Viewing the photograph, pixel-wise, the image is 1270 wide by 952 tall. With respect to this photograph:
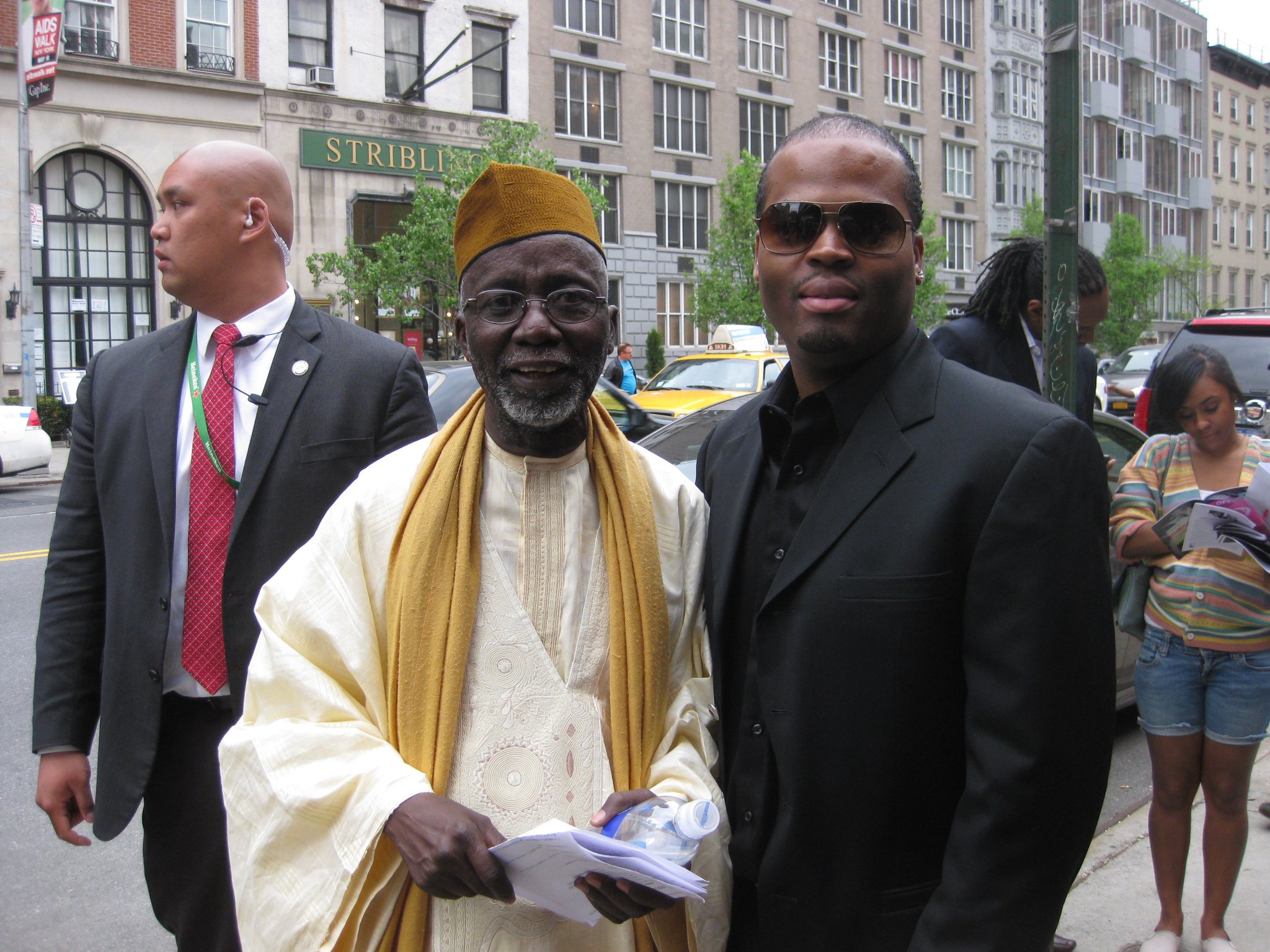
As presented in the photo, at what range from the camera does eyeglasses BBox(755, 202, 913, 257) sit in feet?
6.22

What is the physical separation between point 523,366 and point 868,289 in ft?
2.05

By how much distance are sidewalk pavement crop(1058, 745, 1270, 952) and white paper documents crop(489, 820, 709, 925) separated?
237cm

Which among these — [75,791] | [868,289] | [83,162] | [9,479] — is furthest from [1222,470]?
[83,162]

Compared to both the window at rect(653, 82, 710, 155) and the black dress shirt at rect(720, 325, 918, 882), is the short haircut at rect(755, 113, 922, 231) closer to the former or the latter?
the black dress shirt at rect(720, 325, 918, 882)

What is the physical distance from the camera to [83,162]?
24.4 meters

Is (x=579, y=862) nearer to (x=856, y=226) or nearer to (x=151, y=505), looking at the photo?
(x=856, y=226)

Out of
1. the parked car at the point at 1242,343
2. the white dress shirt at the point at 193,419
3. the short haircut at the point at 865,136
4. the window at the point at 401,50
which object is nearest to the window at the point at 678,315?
the window at the point at 401,50

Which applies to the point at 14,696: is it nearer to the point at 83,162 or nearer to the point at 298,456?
the point at 298,456

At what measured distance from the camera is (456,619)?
193cm

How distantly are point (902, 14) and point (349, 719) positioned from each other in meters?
47.8

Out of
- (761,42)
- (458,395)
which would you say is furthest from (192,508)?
(761,42)

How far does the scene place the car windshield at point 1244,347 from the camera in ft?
31.6

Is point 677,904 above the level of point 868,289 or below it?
below

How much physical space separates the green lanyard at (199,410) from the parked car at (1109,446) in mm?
2712
